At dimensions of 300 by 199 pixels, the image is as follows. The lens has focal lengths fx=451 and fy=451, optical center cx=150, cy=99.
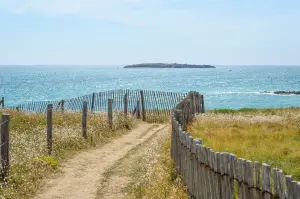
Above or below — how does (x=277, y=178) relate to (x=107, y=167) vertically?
above

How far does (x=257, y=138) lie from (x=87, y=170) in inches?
293

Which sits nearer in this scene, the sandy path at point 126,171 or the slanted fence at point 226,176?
the slanted fence at point 226,176

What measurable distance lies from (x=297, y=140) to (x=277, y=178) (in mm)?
11844

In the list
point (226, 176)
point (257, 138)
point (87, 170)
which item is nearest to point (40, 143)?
point (87, 170)

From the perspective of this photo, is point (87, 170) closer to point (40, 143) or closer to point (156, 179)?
point (40, 143)

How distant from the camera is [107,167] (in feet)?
41.2

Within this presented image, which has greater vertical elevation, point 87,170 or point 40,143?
point 40,143

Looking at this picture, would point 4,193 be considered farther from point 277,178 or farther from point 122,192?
point 277,178

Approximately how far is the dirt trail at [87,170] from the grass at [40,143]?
13.1 inches

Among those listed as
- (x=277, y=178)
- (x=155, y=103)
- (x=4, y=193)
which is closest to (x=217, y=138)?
(x=4, y=193)

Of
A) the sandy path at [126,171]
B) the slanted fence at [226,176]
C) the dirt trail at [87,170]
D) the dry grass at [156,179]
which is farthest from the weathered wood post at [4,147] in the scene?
the slanted fence at [226,176]

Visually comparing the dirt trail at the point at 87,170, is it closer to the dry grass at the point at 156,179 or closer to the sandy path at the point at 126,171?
the sandy path at the point at 126,171

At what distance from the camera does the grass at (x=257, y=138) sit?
12.7 metres

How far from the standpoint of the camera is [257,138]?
16.9 meters
